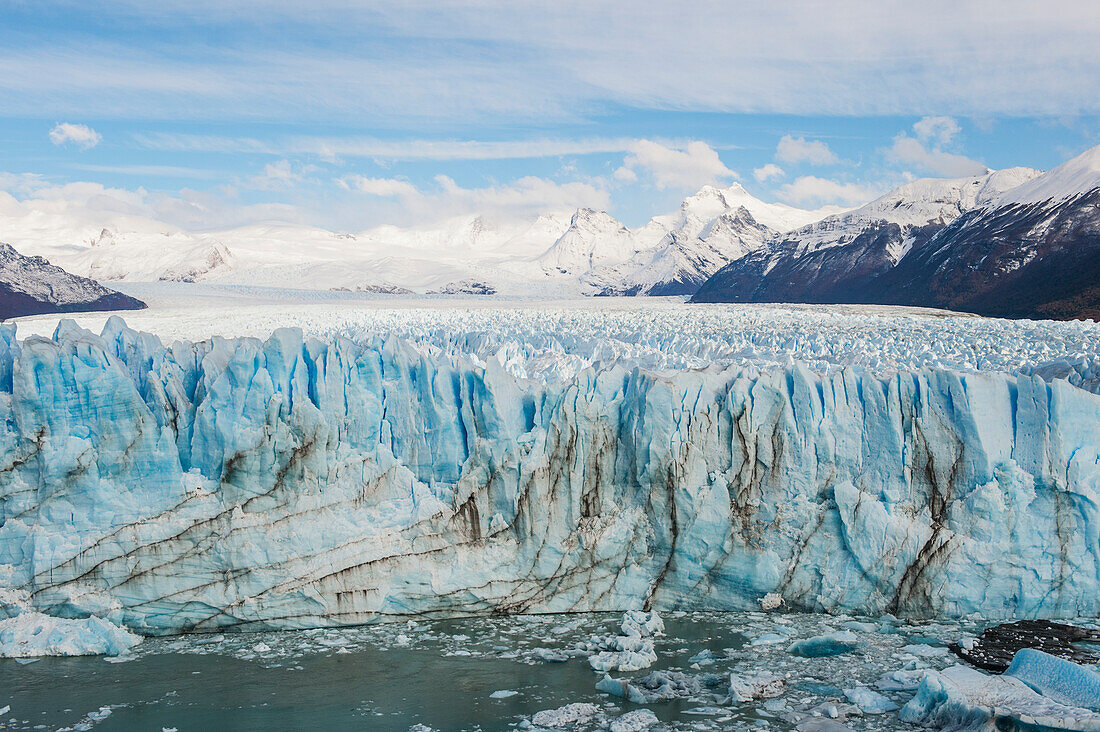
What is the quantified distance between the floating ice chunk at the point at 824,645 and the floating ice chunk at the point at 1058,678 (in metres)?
1.31

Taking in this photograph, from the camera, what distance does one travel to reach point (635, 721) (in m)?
6.28

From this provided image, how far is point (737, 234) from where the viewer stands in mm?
107062

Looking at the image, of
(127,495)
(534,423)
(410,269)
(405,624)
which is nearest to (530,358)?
(534,423)

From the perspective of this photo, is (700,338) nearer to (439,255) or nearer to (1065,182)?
(1065,182)

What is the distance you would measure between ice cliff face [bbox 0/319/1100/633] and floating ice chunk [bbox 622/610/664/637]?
47cm

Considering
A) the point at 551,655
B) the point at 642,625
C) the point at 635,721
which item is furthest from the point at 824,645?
the point at 551,655

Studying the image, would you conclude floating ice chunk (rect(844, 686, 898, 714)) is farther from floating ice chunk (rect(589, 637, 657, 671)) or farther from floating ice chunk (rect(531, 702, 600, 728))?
floating ice chunk (rect(531, 702, 600, 728))

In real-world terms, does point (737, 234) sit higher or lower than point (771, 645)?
higher

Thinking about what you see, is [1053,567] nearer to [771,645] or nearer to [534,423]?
[771,645]

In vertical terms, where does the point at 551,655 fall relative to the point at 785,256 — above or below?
below

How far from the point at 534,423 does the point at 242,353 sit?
3062 mm

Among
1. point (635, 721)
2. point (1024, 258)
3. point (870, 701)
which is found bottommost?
point (635, 721)

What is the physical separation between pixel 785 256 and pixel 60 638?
62.3 meters

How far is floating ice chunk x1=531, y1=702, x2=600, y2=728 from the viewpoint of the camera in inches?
250
